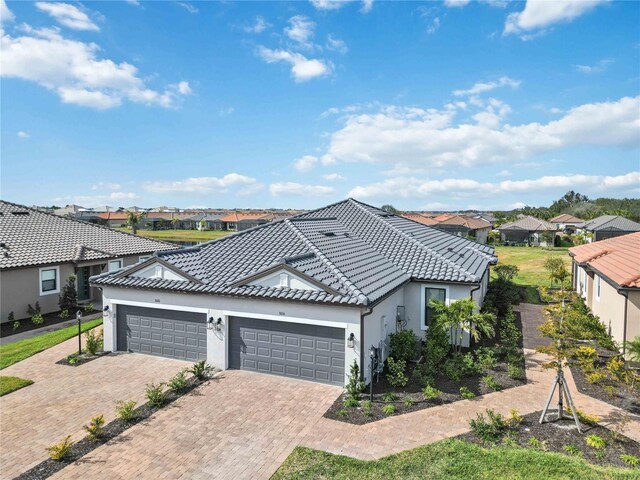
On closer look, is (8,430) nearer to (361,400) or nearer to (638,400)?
(361,400)

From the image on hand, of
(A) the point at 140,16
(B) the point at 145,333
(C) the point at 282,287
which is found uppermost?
(A) the point at 140,16

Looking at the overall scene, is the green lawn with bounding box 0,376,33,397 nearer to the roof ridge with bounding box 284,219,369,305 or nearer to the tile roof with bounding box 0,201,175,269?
the tile roof with bounding box 0,201,175,269

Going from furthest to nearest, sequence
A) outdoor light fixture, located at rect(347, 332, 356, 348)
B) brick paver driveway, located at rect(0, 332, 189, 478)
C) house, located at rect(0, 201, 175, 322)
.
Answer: house, located at rect(0, 201, 175, 322) → outdoor light fixture, located at rect(347, 332, 356, 348) → brick paver driveway, located at rect(0, 332, 189, 478)

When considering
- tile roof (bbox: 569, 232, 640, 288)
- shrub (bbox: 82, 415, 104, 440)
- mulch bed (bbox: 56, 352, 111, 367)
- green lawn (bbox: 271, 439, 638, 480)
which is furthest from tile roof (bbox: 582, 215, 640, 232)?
shrub (bbox: 82, 415, 104, 440)

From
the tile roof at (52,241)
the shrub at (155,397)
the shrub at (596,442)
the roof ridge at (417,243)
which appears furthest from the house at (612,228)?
the shrub at (155,397)

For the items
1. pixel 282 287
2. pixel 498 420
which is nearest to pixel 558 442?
pixel 498 420

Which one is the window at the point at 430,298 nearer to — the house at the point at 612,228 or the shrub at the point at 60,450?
the shrub at the point at 60,450
